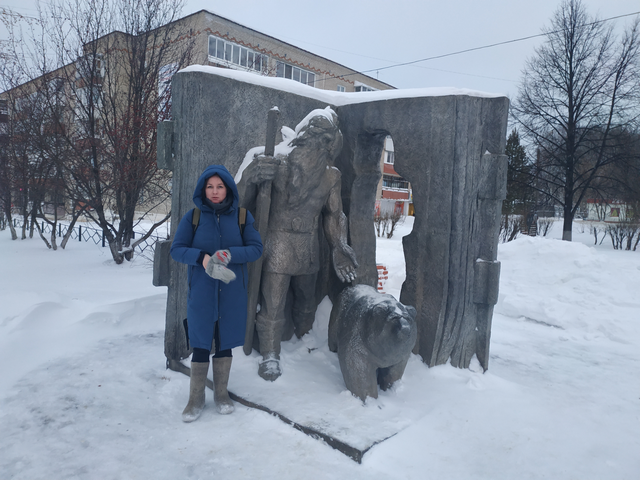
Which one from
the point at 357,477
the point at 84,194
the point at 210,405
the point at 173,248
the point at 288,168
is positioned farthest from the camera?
the point at 84,194

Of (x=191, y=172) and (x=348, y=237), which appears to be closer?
(x=191, y=172)

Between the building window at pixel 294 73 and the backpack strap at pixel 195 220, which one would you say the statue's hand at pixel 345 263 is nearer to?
the backpack strap at pixel 195 220

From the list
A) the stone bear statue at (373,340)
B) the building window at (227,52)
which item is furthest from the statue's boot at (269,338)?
the building window at (227,52)

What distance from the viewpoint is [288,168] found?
12.6ft

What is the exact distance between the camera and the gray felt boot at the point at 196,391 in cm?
325

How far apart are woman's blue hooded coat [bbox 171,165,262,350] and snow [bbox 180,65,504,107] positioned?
4.23 feet

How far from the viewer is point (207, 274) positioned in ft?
10.1

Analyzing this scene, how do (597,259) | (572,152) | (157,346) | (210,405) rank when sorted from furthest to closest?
(572,152) → (597,259) → (157,346) → (210,405)

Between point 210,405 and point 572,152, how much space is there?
17.4 meters

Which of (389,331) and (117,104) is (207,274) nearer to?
(389,331)

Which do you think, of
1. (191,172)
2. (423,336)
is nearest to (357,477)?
(423,336)

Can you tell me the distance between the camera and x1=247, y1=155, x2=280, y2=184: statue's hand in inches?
142

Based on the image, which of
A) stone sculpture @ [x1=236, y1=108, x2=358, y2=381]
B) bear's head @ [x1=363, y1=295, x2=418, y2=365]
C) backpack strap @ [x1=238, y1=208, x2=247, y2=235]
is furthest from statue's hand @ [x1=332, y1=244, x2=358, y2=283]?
backpack strap @ [x1=238, y1=208, x2=247, y2=235]

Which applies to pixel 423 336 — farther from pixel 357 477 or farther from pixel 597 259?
pixel 597 259
